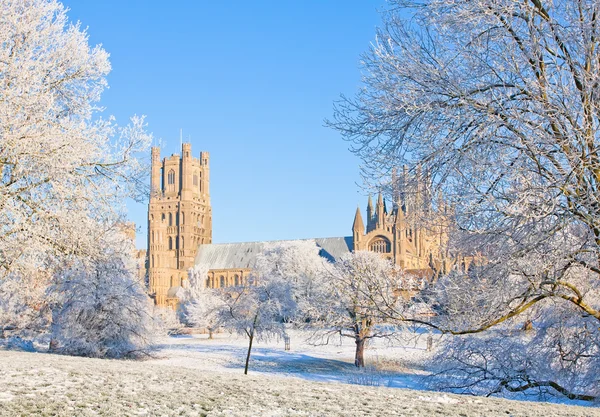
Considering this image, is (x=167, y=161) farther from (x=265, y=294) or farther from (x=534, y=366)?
(x=534, y=366)

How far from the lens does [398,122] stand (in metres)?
8.20

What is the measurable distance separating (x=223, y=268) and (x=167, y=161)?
96.9 feet

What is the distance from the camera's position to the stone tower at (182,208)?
126 meters

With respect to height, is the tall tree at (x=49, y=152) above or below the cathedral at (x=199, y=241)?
below

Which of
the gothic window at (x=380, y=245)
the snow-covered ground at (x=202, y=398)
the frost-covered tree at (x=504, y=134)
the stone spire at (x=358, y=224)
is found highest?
the stone spire at (x=358, y=224)

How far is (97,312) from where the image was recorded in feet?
96.1

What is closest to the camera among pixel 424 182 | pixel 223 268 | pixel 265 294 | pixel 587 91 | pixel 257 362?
pixel 587 91

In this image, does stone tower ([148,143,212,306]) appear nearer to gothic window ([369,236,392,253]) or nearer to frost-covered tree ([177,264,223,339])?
frost-covered tree ([177,264,223,339])

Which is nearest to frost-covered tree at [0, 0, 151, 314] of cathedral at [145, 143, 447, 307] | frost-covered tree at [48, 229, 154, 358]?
frost-covered tree at [48, 229, 154, 358]

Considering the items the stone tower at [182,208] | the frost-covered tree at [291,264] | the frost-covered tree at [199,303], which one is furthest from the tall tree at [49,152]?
the stone tower at [182,208]

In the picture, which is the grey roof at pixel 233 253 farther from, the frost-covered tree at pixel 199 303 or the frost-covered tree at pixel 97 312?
the frost-covered tree at pixel 97 312

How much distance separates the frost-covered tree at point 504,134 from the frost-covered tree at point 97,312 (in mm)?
20832

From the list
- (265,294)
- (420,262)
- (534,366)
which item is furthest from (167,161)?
(534,366)

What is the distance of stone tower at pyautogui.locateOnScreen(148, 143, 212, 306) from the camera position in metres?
126
